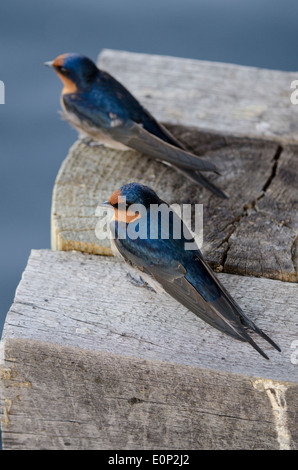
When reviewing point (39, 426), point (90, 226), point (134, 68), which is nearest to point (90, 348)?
point (39, 426)

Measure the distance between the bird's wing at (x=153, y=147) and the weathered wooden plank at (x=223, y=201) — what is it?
4cm

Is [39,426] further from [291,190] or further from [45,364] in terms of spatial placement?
[291,190]

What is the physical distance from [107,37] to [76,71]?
204cm

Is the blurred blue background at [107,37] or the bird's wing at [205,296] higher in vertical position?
the blurred blue background at [107,37]

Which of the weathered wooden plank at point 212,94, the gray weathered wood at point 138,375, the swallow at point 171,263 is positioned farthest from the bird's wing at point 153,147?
the gray weathered wood at point 138,375

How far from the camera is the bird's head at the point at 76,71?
2691 millimetres

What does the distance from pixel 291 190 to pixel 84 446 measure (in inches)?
38.0

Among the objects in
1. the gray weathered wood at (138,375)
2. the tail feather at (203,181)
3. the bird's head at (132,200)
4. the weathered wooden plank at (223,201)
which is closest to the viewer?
the gray weathered wood at (138,375)

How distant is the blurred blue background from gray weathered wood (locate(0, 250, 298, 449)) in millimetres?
2322

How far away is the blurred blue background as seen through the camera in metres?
4.11

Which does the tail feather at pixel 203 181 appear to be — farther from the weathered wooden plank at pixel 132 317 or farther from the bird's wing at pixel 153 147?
the weathered wooden plank at pixel 132 317

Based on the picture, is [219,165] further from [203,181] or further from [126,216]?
[126,216]

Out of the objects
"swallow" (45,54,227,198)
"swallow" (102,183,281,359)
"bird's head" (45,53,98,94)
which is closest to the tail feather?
"swallow" (45,54,227,198)

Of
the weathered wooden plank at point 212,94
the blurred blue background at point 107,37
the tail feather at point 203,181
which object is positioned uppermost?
the blurred blue background at point 107,37
